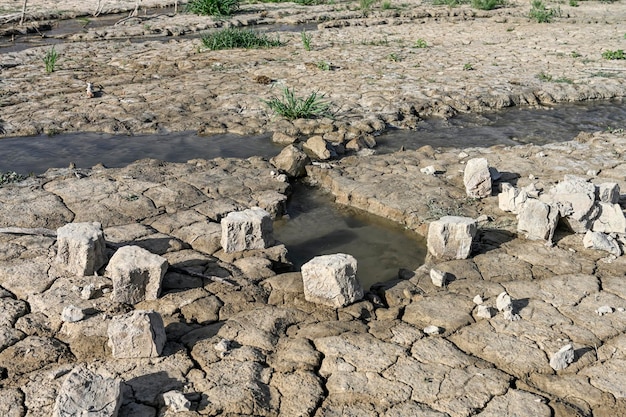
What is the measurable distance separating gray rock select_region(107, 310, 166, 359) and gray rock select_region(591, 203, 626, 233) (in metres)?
3.66

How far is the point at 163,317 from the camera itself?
13.9ft

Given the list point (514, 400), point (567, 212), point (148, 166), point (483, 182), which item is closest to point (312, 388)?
point (514, 400)

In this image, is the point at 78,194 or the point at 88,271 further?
the point at 78,194

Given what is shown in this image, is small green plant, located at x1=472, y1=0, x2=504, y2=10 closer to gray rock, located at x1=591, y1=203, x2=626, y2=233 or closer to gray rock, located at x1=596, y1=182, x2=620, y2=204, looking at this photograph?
gray rock, located at x1=596, y1=182, x2=620, y2=204

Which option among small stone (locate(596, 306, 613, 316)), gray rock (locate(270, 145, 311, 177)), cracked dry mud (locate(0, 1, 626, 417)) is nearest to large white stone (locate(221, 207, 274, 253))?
cracked dry mud (locate(0, 1, 626, 417))

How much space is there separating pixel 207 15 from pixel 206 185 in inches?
502

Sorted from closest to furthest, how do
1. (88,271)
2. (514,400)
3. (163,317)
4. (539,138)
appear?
1. (514,400)
2. (163,317)
3. (88,271)
4. (539,138)

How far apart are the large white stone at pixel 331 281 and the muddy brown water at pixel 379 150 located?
1.99 feet

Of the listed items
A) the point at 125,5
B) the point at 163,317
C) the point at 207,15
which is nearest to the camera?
the point at 163,317

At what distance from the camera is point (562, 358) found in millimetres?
3820

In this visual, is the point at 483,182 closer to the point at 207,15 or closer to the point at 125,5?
the point at 207,15

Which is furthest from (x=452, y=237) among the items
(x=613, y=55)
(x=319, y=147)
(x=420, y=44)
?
(x=420, y=44)

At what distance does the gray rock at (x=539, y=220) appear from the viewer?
5.31m

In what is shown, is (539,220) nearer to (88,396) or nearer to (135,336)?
(135,336)
